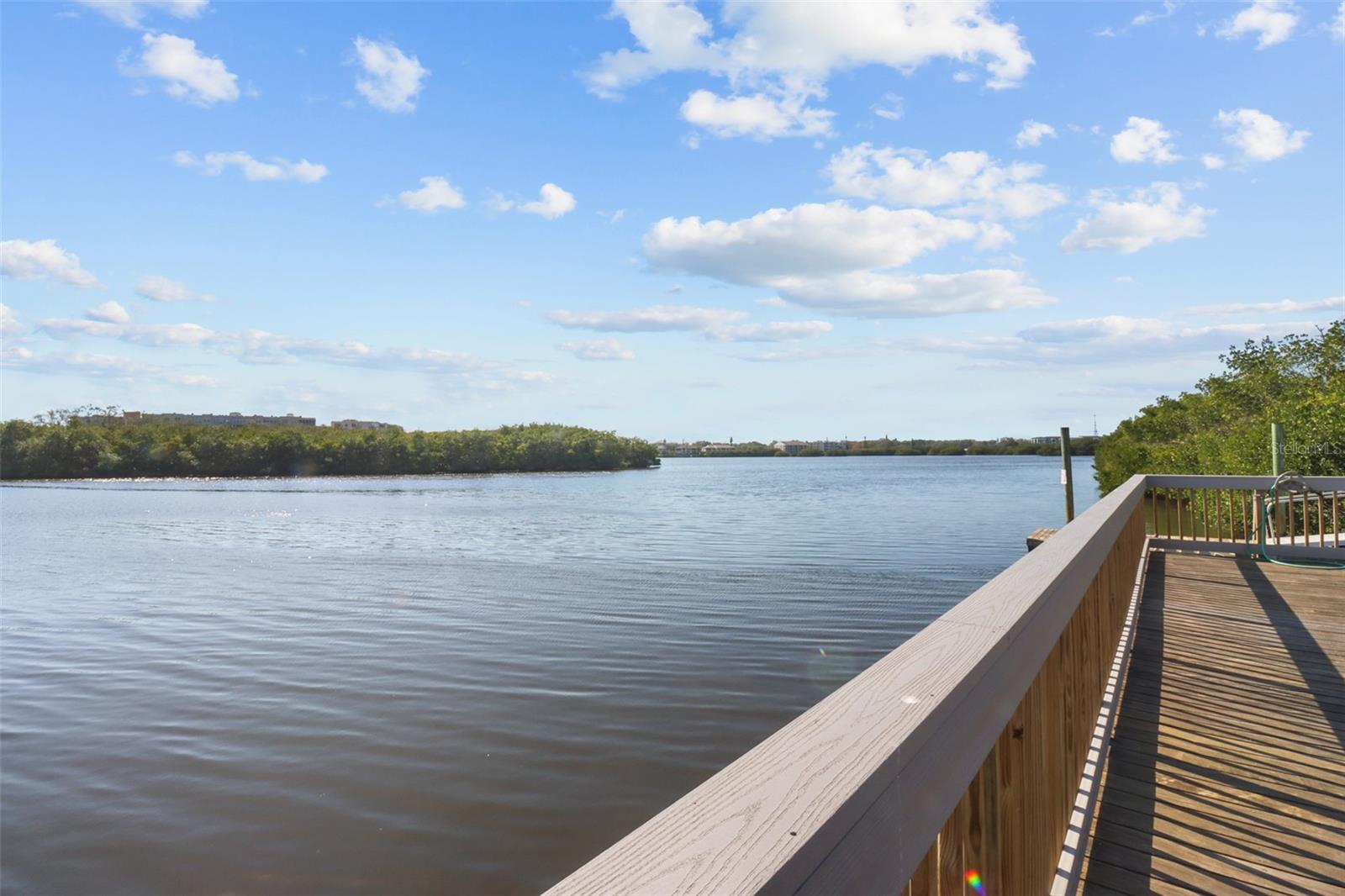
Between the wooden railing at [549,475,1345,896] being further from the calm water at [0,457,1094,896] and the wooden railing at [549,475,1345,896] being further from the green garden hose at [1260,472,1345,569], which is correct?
the green garden hose at [1260,472,1345,569]

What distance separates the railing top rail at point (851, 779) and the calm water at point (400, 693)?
476 cm

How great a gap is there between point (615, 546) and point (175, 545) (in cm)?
1396

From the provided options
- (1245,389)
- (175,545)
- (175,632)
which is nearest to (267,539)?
(175,545)

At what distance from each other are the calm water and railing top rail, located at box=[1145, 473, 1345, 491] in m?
3.76

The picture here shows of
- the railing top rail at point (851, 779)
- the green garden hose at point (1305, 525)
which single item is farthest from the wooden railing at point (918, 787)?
the green garden hose at point (1305, 525)

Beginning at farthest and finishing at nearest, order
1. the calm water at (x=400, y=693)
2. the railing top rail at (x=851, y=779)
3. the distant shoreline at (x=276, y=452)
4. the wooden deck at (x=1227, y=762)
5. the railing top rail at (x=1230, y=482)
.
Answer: the distant shoreline at (x=276, y=452)
the railing top rail at (x=1230, y=482)
the calm water at (x=400, y=693)
the wooden deck at (x=1227, y=762)
the railing top rail at (x=851, y=779)

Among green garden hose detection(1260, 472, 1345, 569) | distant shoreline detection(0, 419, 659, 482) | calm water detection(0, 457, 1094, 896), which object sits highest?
distant shoreline detection(0, 419, 659, 482)

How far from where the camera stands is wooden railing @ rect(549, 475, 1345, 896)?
79cm

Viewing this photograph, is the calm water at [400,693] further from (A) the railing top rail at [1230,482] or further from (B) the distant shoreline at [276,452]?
(B) the distant shoreline at [276,452]

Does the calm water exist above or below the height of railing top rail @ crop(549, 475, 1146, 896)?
below

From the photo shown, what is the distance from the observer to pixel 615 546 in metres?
23.8

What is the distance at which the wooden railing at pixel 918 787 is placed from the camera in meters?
0.79

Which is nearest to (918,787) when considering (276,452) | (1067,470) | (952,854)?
(952,854)

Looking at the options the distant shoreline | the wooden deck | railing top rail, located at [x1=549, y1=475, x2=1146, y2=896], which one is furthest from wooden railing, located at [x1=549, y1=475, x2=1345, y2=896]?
the distant shoreline
